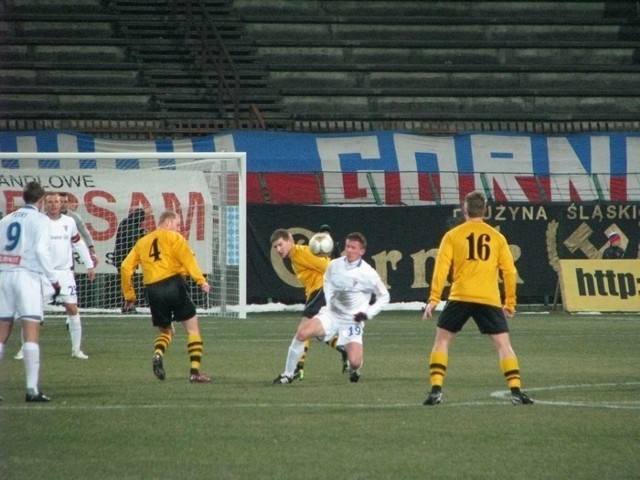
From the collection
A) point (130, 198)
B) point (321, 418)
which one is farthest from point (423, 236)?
point (321, 418)

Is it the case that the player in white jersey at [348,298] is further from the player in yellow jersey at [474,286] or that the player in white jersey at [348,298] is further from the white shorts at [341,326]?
the player in yellow jersey at [474,286]

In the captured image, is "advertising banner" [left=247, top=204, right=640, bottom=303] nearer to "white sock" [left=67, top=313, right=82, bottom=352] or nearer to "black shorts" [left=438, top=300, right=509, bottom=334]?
"white sock" [left=67, top=313, right=82, bottom=352]

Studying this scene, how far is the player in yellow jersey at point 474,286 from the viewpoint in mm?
11594

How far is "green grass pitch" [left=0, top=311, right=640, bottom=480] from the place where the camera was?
27.6 ft

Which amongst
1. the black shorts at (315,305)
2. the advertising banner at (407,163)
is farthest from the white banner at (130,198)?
the black shorts at (315,305)

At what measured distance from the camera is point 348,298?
47.0 feet

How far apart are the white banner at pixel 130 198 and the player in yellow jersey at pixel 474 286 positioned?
14.1m

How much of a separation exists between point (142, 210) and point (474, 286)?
48.7 ft

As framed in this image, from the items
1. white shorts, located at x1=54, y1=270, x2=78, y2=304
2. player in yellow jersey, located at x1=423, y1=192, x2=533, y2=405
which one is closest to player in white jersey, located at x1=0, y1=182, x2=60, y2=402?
player in yellow jersey, located at x1=423, y1=192, x2=533, y2=405

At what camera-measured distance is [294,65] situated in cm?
3378

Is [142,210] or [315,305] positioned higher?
[142,210]

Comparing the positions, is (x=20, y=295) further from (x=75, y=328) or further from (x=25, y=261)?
(x=75, y=328)

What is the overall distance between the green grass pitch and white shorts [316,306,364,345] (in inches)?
18.1

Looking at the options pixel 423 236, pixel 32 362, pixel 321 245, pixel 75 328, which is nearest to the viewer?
pixel 32 362
